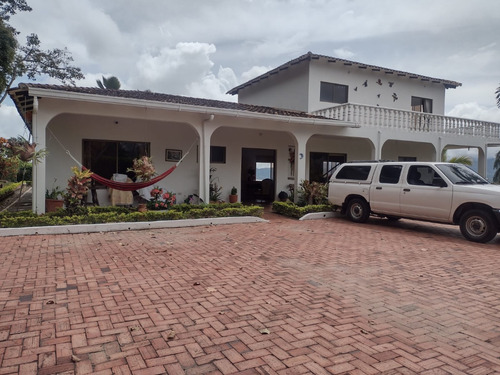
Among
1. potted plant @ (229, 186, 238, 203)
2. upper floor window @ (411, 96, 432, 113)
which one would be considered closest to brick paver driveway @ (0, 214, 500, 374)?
potted plant @ (229, 186, 238, 203)

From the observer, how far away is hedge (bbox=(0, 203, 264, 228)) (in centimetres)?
710

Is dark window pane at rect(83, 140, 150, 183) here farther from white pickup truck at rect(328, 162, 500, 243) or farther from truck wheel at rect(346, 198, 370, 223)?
truck wheel at rect(346, 198, 370, 223)

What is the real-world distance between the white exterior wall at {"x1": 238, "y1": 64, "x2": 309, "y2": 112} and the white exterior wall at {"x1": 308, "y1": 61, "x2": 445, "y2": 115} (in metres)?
0.43

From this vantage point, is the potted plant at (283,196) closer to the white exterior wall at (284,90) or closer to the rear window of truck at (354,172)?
the rear window of truck at (354,172)

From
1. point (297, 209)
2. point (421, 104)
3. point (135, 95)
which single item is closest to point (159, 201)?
point (135, 95)

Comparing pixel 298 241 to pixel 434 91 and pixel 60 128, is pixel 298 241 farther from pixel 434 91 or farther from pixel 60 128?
pixel 434 91

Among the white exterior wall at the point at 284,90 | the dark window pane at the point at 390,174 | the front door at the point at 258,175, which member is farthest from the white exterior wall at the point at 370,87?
the dark window pane at the point at 390,174

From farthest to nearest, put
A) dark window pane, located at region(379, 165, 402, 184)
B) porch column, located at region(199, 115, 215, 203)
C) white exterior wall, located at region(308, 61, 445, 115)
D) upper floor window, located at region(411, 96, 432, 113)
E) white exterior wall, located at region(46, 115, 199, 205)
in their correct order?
upper floor window, located at region(411, 96, 432, 113), white exterior wall, located at region(308, 61, 445, 115), white exterior wall, located at region(46, 115, 199, 205), porch column, located at region(199, 115, 215, 203), dark window pane, located at region(379, 165, 402, 184)

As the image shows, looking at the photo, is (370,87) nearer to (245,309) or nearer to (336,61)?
(336,61)

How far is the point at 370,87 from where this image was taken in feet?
51.7

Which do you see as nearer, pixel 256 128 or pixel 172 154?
pixel 256 128

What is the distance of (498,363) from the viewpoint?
8.23 feet

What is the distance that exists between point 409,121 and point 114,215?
1207cm

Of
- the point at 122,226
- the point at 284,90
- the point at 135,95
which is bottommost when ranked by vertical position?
the point at 122,226
